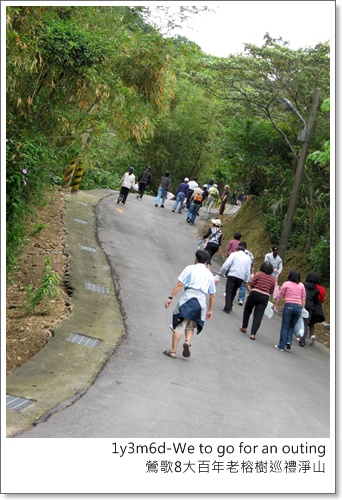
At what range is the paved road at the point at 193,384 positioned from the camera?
7.20 meters

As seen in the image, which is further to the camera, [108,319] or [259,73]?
[259,73]

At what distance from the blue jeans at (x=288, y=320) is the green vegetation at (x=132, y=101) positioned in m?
2.79

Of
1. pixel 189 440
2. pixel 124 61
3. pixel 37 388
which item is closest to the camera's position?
pixel 189 440

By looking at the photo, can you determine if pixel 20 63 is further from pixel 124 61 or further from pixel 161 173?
pixel 161 173

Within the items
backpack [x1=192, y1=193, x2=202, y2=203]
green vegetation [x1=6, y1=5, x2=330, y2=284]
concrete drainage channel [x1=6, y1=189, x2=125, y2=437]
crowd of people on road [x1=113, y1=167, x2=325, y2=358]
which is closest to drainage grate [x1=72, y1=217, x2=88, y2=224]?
green vegetation [x1=6, y1=5, x2=330, y2=284]

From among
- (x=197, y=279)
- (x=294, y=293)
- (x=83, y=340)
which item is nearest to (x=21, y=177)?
(x=83, y=340)

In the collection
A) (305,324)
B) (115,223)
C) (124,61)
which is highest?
(124,61)

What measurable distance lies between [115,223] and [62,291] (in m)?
9.15

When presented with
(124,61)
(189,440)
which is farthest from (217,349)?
(124,61)

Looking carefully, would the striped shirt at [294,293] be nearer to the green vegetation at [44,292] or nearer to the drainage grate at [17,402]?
the green vegetation at [44,292]

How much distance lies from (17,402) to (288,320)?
677 centimetres

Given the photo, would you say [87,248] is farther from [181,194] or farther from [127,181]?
[181,194]

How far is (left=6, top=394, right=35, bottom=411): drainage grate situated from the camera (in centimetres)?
716

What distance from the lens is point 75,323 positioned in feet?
35.0
